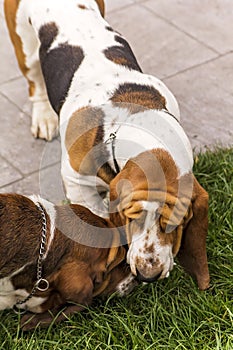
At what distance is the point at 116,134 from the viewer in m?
4.18

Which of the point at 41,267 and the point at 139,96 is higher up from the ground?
the point at 139,96

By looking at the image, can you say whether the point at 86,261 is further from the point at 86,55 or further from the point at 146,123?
the point at 86,55

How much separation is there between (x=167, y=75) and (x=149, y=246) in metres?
2.74

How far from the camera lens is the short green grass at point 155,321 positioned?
412cm

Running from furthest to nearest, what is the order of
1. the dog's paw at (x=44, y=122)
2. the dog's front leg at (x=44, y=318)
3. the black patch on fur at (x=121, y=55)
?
1. the dog's paw at (x=44, y=122)
2. the black patch on fur at (x=121, y=55)
3. the dog's front leg at (x=44, y=318)

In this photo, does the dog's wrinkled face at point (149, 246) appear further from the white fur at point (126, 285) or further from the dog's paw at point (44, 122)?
the dog's paw at point (44, 122)

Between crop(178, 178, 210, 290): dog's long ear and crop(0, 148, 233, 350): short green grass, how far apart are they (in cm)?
27

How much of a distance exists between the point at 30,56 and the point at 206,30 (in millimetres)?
1979

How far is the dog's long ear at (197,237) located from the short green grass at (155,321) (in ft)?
0.89

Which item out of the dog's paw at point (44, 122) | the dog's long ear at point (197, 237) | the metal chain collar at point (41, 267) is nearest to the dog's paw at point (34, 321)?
the metal chain collar at point (41, 267)

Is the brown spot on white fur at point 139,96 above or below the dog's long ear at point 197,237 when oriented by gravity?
above

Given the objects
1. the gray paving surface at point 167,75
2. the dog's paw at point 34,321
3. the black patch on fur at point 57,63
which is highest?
the black patch on fur at point 57,63

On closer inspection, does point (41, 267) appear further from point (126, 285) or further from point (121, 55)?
point (121, 55)

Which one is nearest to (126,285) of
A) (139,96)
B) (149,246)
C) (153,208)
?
(149,246)
